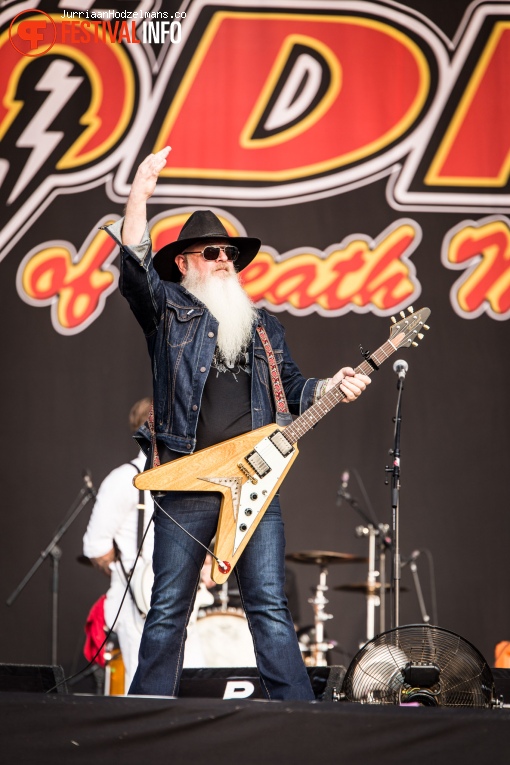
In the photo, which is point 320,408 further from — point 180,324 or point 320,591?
point 320,591

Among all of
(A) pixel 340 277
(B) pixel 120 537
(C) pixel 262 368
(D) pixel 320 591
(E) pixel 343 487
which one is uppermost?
(A) pixel 340 277

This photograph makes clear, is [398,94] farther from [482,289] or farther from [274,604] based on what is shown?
[274,604]

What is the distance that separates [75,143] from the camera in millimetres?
7062

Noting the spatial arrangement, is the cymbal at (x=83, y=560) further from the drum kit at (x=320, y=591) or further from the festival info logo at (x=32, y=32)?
the festival info logo at (x=32, y=32)

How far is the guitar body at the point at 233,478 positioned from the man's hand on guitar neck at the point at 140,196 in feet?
2.68

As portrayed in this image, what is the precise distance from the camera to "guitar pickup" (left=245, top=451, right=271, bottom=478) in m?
3.41

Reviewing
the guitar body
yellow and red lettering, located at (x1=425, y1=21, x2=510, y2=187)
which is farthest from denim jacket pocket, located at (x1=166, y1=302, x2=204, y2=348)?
yellow and red lettering, located at (x1=425, y1=21, x2=510, y2=187)

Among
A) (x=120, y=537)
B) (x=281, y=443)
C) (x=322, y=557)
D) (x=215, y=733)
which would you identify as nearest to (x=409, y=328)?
(x=281, y=443)

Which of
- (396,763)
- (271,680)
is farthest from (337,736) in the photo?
(271,680)

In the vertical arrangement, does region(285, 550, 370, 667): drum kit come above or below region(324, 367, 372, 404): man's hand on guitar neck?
below

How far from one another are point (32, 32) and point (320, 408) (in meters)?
4.78

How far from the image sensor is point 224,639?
19.4 feet

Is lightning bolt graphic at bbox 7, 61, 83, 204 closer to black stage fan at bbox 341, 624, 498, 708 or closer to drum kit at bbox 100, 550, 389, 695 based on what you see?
drum kit at bbox 100, 550, 389, 695

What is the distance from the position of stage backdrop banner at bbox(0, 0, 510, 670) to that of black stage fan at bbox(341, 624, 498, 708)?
3584mm
